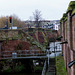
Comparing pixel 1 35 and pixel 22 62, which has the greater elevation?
pixel 1 35

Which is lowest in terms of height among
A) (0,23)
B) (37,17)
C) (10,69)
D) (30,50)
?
(10,69)

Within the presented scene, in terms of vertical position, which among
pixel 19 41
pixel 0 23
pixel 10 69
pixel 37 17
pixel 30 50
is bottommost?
pixel 10 69

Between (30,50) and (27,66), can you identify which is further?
(27,66)

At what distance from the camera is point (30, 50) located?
1827cm

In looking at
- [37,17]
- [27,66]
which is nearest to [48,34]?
[37,17]

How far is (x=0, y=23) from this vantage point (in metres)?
32.6

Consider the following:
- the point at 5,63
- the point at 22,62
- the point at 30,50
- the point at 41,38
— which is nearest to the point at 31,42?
the point at 30,50

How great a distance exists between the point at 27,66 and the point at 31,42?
3659 mm

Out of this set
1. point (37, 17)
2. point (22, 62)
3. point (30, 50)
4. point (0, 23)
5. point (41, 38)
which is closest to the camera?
point (30, 50)

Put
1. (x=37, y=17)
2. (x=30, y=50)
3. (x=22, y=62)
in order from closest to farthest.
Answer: (x=30, y=50) → (x=22, y=62) → (x=37, y=17)

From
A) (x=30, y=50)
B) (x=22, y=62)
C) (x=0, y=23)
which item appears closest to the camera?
(x=30, y=50)

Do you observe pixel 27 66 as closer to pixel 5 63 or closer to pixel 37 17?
pixel 5 63

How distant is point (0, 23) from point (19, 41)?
1541cm

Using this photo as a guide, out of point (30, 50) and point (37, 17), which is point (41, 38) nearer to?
point (30, 50)
